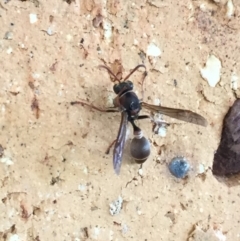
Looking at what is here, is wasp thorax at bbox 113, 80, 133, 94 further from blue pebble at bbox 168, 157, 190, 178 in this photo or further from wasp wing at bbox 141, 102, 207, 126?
blue pebble at bbox 168, 157, 190, 178

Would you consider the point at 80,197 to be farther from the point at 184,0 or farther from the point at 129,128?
the point at 184,0

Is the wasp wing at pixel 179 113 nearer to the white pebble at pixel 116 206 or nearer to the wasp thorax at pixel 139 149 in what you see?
the wasp thorax at pixel 139 149

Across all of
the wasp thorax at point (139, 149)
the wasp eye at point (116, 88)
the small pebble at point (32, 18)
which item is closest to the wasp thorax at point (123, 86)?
the wasp eye at point (116, 88)

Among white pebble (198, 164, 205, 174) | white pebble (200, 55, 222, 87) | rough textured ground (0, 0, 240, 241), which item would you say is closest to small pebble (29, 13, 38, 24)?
rough textured ground (0, 0, 240, 241)

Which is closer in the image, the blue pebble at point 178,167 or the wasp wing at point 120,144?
the wasp wing at point 120,144

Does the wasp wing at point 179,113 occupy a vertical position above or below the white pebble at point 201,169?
above

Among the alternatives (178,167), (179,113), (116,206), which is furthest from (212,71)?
(116,206)
